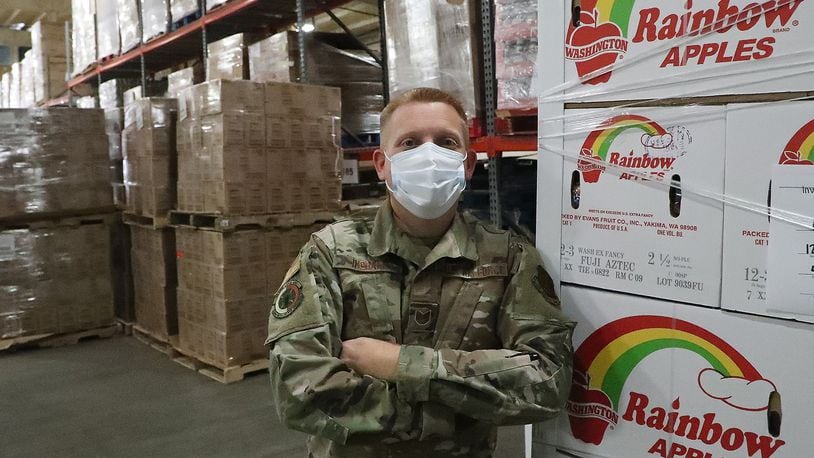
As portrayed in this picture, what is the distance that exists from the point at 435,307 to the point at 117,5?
7.73 m

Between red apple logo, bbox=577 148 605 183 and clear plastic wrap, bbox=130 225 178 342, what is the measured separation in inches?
185

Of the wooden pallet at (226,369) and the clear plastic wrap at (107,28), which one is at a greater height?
the clear plastic wrap at (107,28)

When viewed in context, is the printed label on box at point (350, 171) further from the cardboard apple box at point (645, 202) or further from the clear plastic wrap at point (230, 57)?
the cardboard apple box at point (645, 202)

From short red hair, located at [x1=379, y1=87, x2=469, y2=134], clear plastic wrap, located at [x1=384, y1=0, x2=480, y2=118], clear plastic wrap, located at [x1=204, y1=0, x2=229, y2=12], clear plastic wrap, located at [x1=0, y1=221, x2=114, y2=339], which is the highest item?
clear plastic wrap, located at [x1=204, y1=0, x2=229, y2=12]

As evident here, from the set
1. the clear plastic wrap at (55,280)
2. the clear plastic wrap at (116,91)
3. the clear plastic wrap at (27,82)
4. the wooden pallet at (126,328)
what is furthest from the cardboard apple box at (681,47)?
the clear plastic wrap at (27,82)

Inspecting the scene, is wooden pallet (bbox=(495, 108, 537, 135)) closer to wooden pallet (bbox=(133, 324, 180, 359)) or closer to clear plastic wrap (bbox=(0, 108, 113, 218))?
wooden pallet (bbox=(133, 324, 180, 359))

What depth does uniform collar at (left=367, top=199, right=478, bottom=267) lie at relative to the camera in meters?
1.67

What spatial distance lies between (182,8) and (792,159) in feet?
21.6

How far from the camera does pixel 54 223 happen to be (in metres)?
5.73

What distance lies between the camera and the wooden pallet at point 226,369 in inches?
178

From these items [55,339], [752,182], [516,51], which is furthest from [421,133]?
[55,339]

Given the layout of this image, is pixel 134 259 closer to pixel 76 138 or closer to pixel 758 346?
pixel 76 138

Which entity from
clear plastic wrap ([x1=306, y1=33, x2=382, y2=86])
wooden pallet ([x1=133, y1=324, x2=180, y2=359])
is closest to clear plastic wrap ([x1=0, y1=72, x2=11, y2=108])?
wooden pallet ([x1=133, y1=324, x2=180, y2=359])

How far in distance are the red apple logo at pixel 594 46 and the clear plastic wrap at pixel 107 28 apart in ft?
25.5
